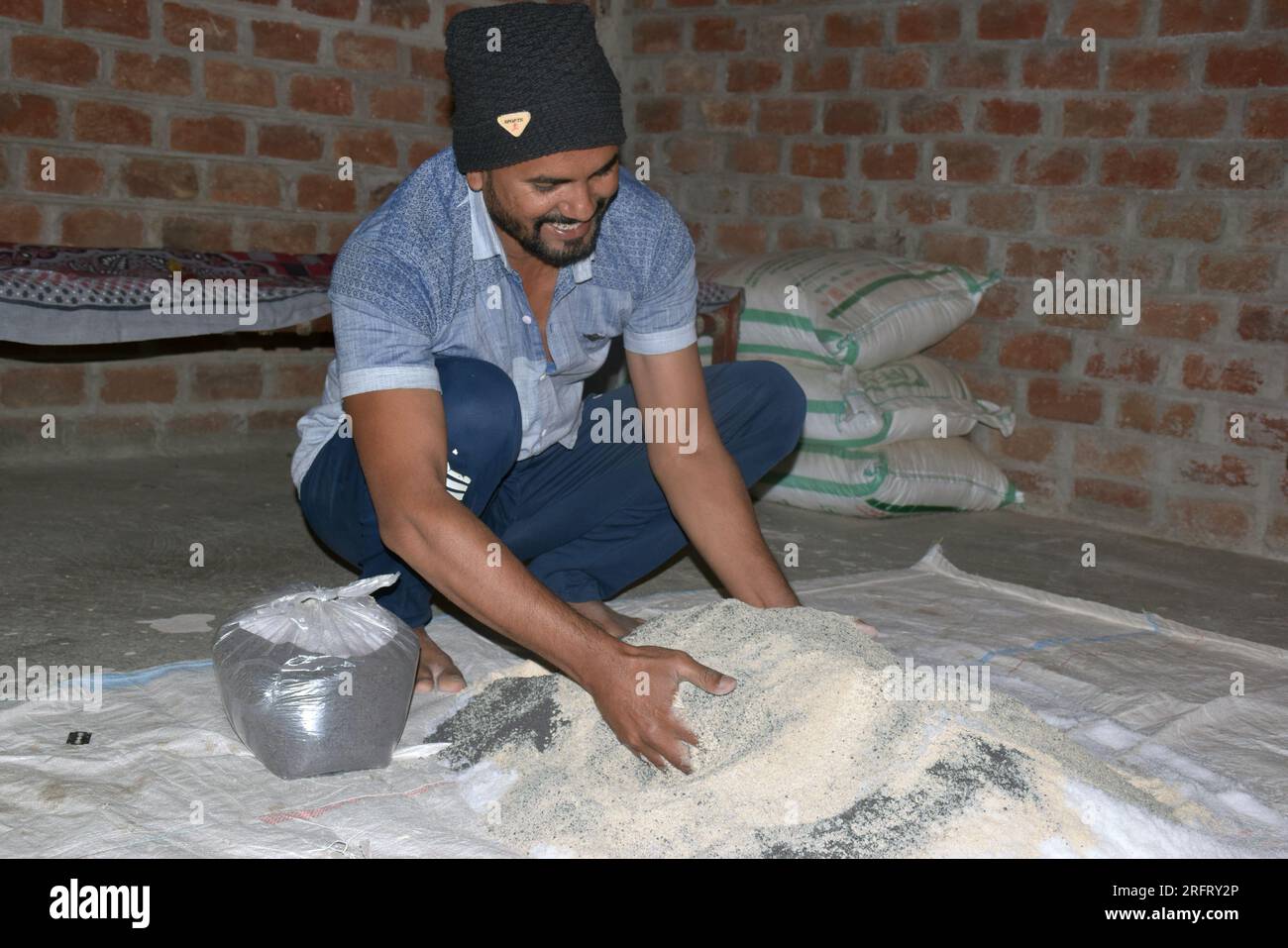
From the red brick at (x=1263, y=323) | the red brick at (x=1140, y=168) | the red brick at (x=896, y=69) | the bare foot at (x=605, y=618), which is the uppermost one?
the red brick at (x=896, y=69)

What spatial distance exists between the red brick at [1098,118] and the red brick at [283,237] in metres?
2.10

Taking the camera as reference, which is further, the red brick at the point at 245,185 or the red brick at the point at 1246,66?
the red brick at the point at 245,185

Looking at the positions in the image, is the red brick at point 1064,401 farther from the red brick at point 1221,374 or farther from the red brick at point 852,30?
the red brick at point 852,30

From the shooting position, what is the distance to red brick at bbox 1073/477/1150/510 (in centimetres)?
321

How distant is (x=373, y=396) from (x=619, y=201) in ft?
1.68

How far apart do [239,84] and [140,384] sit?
0.87 m

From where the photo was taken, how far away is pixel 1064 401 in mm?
3316

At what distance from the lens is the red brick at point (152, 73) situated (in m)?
3.28

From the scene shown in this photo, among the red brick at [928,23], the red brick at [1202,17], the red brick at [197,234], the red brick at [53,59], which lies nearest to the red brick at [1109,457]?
the red brick at [1202,17]

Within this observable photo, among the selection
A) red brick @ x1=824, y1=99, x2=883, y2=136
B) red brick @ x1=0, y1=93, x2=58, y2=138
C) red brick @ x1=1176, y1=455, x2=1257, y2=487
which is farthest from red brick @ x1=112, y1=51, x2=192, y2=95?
red brick @ x1=1176, y1=455, x2=1257, y2=487

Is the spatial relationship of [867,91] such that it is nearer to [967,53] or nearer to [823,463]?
[967,53]

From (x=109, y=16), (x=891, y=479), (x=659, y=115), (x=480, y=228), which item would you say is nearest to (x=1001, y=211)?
(x=891, y=479)

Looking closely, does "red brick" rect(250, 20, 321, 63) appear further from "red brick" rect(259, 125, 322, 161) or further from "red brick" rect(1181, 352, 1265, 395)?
"red brick" rect(1181, 352, 1265, 395)

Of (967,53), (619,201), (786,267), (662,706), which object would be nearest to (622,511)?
(619,201)
